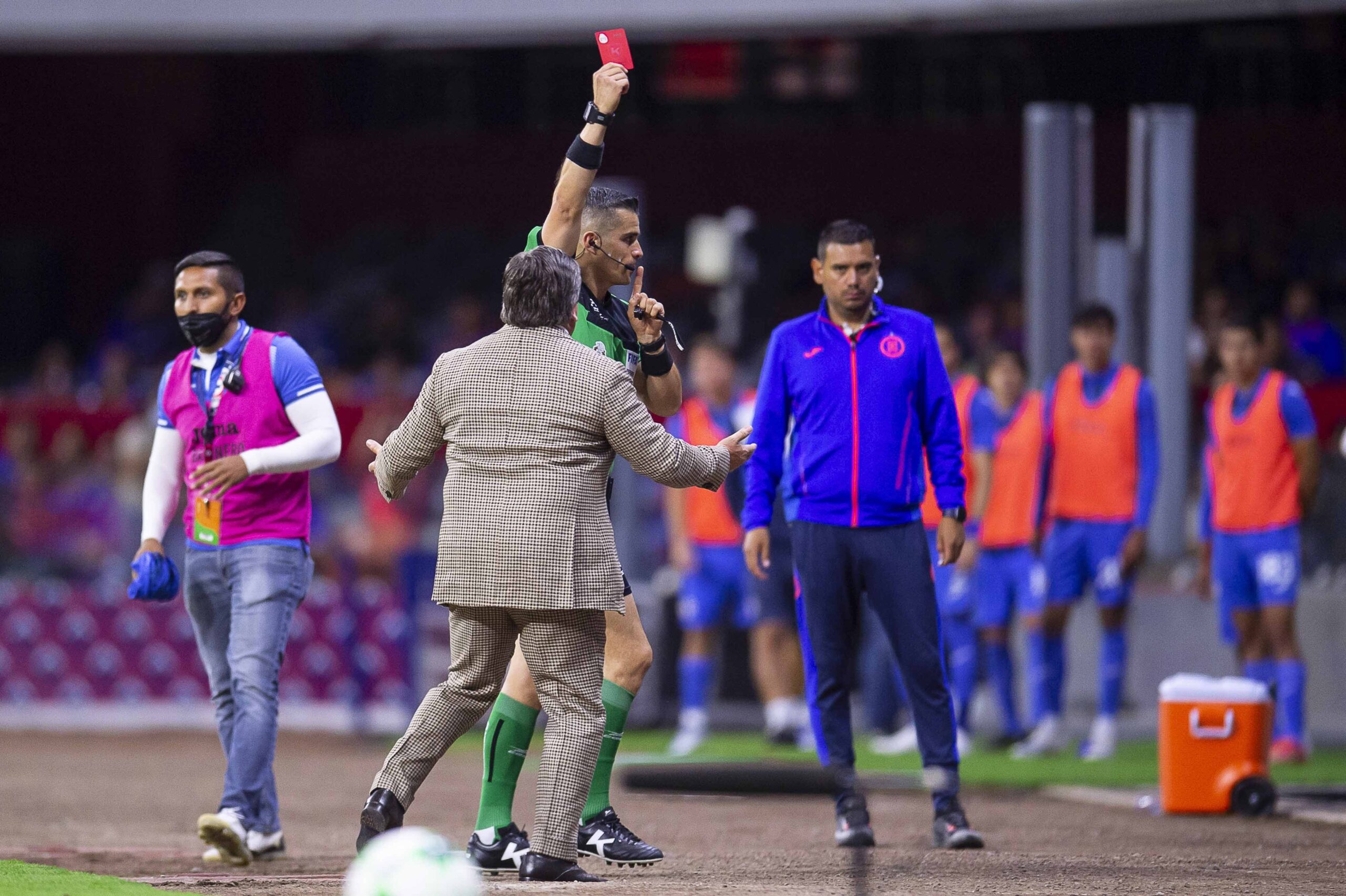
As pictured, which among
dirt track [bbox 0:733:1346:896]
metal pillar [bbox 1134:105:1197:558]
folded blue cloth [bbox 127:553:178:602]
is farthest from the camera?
metal pillar [bbox 1134:105:1197:558]

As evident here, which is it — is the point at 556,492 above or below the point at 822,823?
above

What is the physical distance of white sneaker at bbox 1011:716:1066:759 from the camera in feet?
37.7

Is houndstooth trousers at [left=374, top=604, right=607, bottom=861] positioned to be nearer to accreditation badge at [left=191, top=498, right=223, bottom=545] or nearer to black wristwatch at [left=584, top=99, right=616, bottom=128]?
accreditation badge at [left=191, top=498, right=223, bottom=545]

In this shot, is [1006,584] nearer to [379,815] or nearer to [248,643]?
[248,643]

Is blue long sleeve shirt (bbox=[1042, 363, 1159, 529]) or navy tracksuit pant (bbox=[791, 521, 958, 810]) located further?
blue long sleeve shirt (bbox=[1042, 363, 1159, 529])

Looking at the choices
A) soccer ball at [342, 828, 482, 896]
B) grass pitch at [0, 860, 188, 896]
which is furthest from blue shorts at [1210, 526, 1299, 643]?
soccer ball at [342, 828, 482, 896]

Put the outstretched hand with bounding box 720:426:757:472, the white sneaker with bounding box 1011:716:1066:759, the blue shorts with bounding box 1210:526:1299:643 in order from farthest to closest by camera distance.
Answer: the white sneaker with bounding box 1011:716:1066:759 < the blue shorts with bounding box 1210:526:1299:643 < the outstretched hand with bounding box 720:426:757:472

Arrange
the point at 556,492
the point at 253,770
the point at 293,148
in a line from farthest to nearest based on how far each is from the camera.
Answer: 1. the point at 293,148
2. the point at 253,770
3. the point at 556,492

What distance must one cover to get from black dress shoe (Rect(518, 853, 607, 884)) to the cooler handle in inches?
148

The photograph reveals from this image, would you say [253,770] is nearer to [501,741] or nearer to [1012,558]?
[501,741]

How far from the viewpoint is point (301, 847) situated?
7.78 m

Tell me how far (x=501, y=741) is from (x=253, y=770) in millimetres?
1279

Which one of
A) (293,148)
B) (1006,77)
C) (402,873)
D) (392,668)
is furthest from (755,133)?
(402,873)

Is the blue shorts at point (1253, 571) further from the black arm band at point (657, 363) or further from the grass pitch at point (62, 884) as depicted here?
the grass pitch at point (62, 884)
